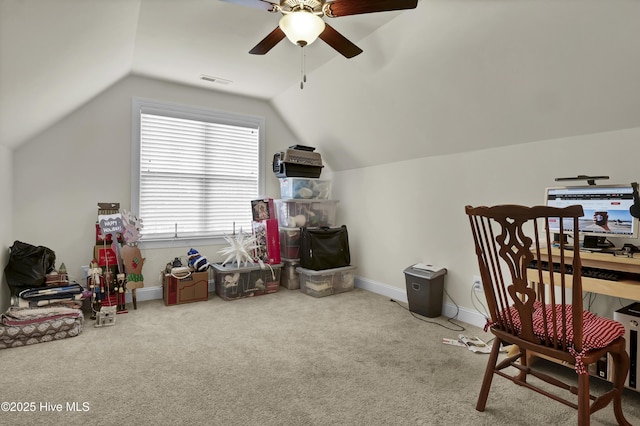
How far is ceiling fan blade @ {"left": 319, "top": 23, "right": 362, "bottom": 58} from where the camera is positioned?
2.07m

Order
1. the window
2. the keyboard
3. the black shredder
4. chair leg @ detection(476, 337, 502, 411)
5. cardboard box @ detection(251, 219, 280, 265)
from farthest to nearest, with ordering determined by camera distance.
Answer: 1. cardboard box @ detection(251, 219, 280, 265)
2. the window
3. the black shredder
4. the keyboard
5. chair leg @ detection(476, 337, 502, 411)

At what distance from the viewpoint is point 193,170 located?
4094 millimetres

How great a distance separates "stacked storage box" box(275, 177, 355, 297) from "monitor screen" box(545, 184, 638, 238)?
2327 millimetres

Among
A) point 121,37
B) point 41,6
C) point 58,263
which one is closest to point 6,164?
point 58,263

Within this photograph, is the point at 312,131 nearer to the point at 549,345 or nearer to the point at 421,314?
the point at 421,314

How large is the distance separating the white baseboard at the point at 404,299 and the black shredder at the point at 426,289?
0.10 m

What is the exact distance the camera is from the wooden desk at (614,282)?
1777mm

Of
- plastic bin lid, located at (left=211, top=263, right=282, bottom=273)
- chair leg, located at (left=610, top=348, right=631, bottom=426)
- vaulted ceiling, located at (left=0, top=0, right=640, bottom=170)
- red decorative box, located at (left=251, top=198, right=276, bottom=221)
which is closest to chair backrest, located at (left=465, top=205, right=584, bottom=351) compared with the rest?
chair leg, located at (left=610, top=348, right=631, bottom=426)

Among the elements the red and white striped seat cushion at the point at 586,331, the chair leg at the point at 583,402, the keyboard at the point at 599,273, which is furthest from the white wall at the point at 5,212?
the keyboard at the point at 599,273

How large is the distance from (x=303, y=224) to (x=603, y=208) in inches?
115

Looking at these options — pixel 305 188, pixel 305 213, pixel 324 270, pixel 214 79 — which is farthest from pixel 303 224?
pixel 214 79

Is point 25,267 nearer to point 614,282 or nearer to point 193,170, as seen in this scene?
point 193,170

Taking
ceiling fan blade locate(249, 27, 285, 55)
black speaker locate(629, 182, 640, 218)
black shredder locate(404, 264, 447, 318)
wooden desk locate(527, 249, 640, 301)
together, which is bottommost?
black shredder locate(404, 264, 447, 318)

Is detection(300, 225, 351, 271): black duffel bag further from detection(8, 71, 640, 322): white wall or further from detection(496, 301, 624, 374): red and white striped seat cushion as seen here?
detection(496, 301, 624, 374): red and white striped seat cushion
